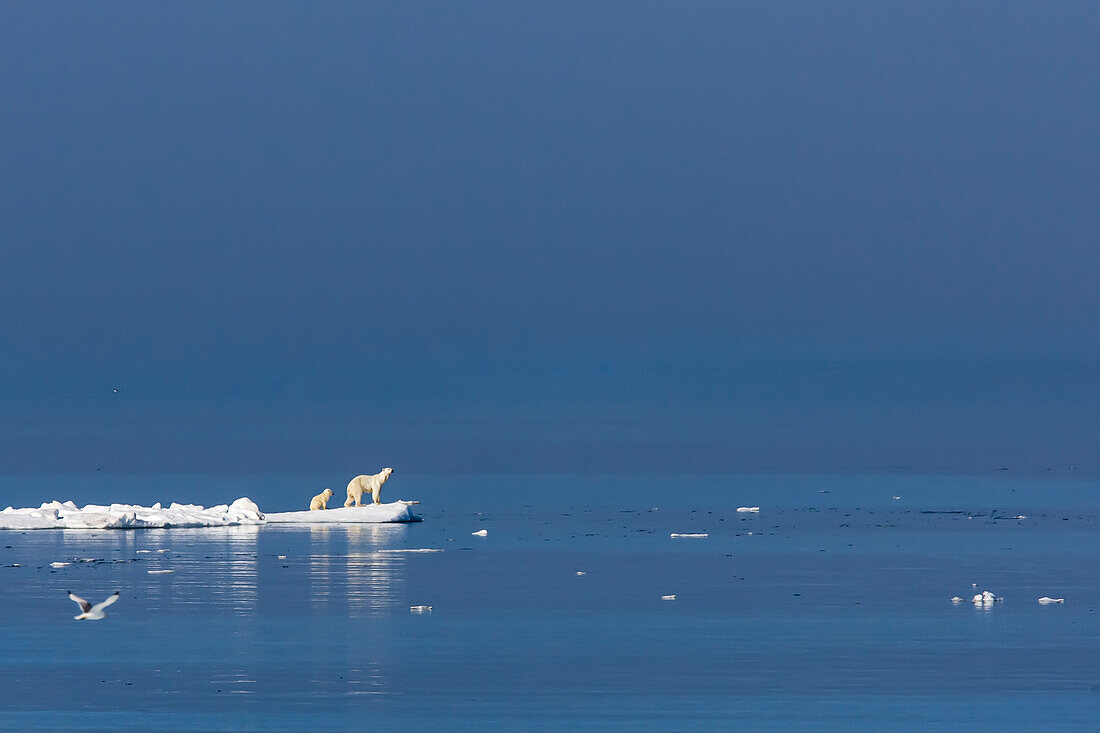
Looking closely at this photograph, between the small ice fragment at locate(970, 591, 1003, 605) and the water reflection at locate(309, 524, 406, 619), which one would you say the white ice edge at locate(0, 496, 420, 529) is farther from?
the small ice fragment at locate(970, 591, 1003, 605)

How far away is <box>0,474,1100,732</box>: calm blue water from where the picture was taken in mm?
21625

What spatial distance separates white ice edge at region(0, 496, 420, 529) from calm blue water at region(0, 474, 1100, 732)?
1.00m

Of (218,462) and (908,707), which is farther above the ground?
(218,462)

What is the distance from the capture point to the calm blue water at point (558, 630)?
21.6 metres

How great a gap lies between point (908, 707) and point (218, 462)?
12240 centimetres

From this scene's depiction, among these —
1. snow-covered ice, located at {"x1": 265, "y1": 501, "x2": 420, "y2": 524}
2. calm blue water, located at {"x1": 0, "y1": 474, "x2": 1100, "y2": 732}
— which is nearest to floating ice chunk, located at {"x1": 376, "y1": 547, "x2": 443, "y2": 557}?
calm blue water, located at {"x1": 0, "y1": 474, "x2": 1100, "y2": 732}

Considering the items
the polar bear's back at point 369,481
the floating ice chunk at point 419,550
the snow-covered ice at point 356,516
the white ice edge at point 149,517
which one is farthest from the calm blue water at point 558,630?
the polar bear's back at point 369,481

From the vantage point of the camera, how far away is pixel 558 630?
28719 millimetres

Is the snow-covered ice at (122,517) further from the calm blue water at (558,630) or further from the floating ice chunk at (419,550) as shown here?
the floating ice chunk at (419,550)

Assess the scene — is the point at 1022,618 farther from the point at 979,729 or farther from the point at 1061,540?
the point at 1061,540

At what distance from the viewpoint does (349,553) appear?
42281 mm

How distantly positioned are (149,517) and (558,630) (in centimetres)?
2246

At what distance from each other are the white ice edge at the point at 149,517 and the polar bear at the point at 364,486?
17.4 ft

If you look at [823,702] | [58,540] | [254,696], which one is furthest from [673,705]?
[58,540]
